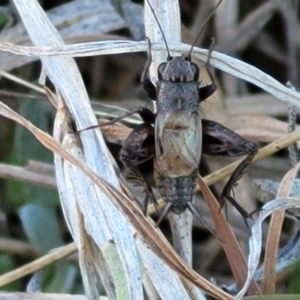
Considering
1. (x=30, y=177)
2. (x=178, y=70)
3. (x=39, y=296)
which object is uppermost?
(x=178, y=70)

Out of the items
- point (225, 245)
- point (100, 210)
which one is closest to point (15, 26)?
point (100, 210)

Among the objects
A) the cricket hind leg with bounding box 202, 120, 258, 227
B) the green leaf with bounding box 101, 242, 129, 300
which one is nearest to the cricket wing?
the cricket hind leg with bounding box 202, 120, 258, 227

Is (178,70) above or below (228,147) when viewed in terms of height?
above

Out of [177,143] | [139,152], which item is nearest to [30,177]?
[139,152]

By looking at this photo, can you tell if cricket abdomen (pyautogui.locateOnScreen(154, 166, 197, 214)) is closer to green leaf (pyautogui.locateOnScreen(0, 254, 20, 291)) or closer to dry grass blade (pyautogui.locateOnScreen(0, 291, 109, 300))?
dry grass blade (pyautogui.locateOnScreen(0, 291, 109, 300))

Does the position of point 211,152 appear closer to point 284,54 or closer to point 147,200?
point 147,200

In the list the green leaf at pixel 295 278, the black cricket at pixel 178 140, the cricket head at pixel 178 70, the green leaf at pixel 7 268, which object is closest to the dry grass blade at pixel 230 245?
the black cricket at pixel 178 140

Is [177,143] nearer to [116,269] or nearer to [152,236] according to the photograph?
[152,236]
